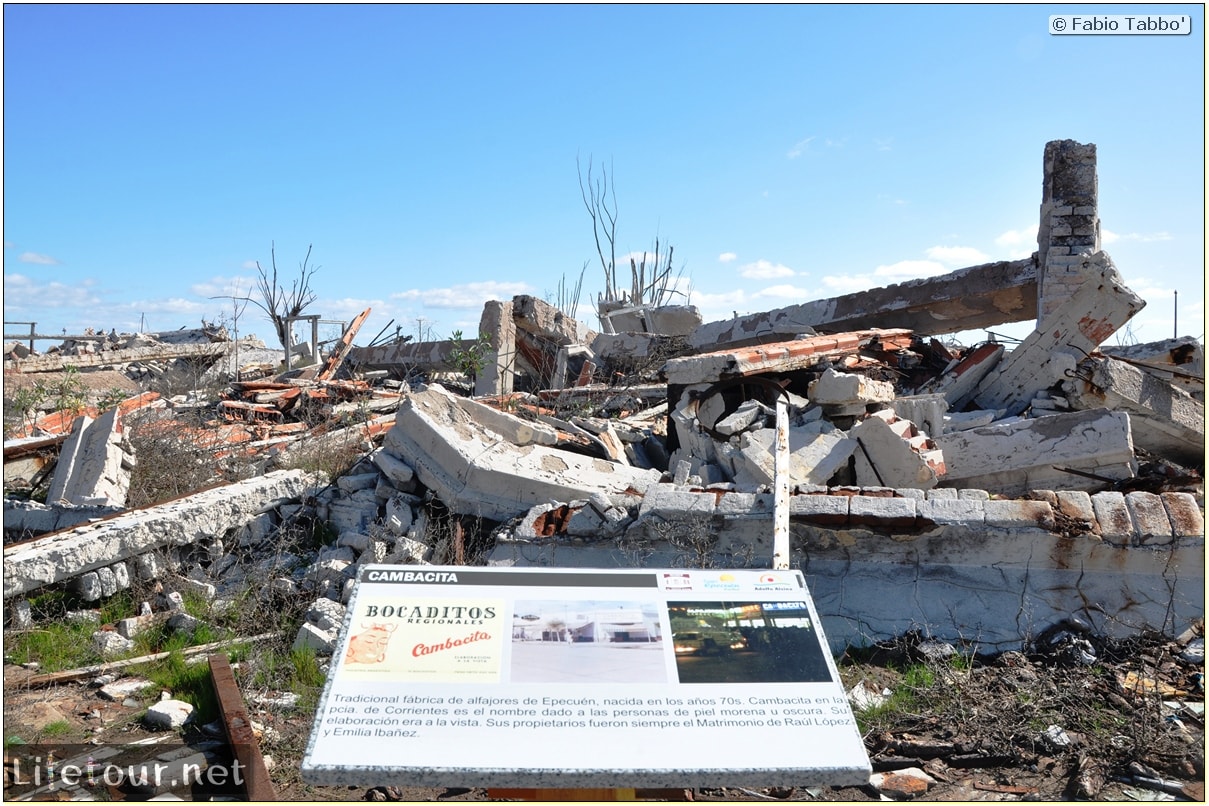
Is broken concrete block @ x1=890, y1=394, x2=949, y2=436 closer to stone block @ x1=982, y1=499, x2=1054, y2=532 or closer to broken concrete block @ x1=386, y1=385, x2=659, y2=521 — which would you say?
stone block @ x1=982, y1=499, x2=1054, y2=532

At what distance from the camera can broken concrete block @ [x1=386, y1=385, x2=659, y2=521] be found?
557 cm

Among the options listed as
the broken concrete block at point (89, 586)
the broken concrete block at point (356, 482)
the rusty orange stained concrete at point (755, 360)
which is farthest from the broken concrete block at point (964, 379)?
the broken concrete block at point (89, 586)

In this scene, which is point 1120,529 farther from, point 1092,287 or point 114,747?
point 114,747

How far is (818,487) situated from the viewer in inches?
194

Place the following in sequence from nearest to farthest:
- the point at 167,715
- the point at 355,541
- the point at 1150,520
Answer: the point at 167,715, the point at 1150,520, the point at 355,541

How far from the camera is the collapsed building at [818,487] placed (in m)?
4.47

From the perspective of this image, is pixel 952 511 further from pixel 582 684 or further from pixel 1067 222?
pixel 1067 222

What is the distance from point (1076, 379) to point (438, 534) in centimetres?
508

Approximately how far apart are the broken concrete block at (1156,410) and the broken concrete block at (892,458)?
173 cm

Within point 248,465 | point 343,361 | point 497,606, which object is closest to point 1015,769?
point 497,606

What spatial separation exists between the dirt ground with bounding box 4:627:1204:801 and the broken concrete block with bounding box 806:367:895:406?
221 centimetres

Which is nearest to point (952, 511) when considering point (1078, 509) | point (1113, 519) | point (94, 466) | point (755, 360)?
point (1078, 509)

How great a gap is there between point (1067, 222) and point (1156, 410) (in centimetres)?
384

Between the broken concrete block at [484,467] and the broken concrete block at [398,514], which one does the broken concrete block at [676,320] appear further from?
the broken concrete block at [398,514]
